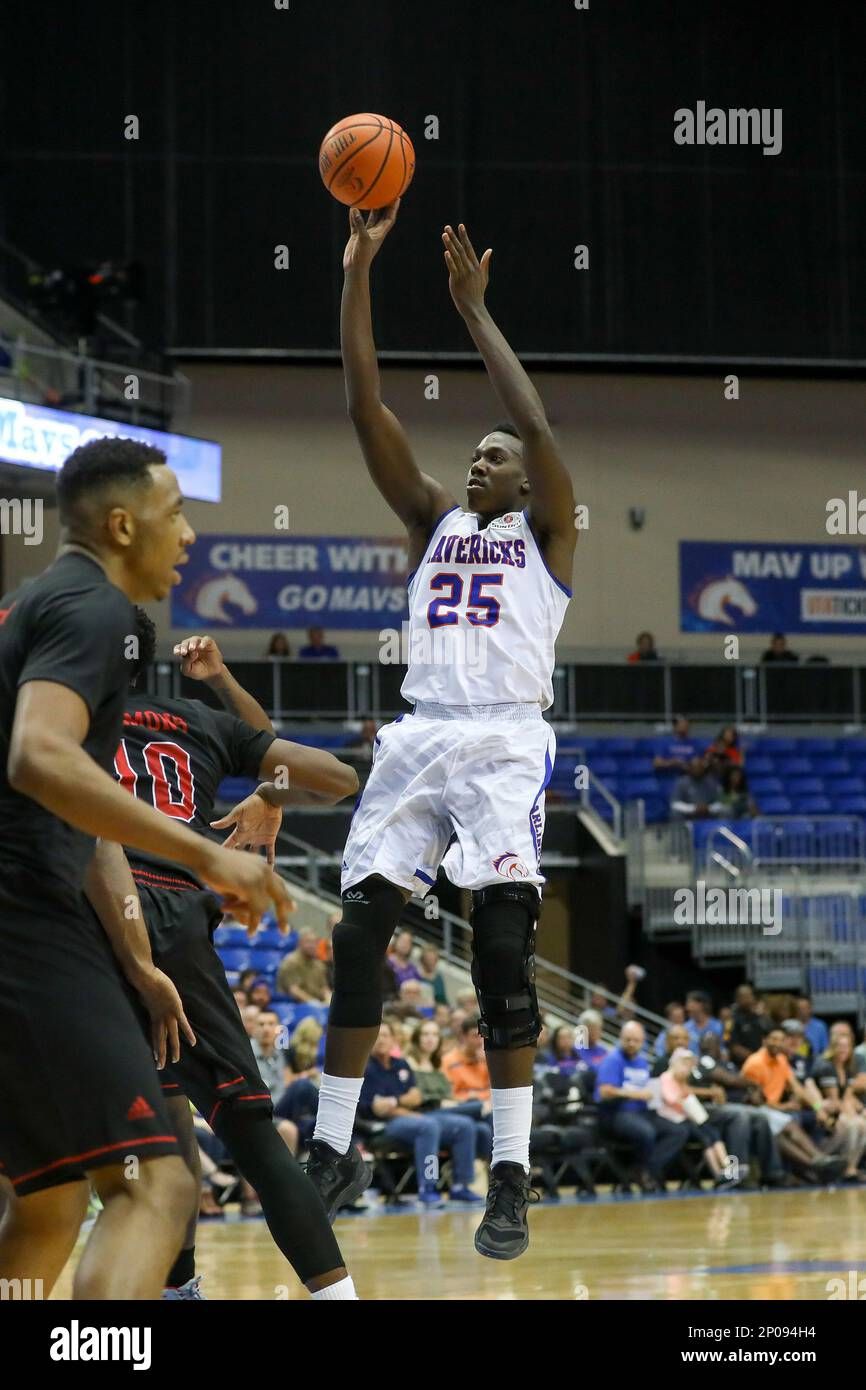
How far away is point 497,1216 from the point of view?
5.45m

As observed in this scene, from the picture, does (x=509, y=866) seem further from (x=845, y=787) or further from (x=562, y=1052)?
(x=845, y=787)

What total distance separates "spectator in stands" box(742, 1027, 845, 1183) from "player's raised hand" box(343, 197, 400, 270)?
33.7 ft

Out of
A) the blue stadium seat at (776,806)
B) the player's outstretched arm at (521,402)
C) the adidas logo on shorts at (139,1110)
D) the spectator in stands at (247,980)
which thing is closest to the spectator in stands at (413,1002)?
the spectator in stands at (247,980)

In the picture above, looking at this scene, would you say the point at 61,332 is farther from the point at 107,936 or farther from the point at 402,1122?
the point at 107,936

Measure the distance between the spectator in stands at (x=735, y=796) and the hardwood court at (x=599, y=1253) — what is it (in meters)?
7.01

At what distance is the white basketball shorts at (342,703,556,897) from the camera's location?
576 cm

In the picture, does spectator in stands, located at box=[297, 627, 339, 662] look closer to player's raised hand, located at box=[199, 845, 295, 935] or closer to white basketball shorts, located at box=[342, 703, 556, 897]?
white basketball shorts, located at box=[342, 703, 556, 897]

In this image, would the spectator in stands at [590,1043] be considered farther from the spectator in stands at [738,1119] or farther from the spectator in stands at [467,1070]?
the spectator in stands at [467,1070]

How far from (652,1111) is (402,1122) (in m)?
2.31

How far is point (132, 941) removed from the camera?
181 inches

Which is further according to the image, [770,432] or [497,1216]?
[770,432]

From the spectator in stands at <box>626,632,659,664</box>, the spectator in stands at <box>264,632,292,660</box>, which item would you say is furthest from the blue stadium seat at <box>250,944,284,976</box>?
the spectator in stands at <box>626,632,659,664</box>

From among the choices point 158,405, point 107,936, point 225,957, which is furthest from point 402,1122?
point 158,405

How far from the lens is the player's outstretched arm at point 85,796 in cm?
362
